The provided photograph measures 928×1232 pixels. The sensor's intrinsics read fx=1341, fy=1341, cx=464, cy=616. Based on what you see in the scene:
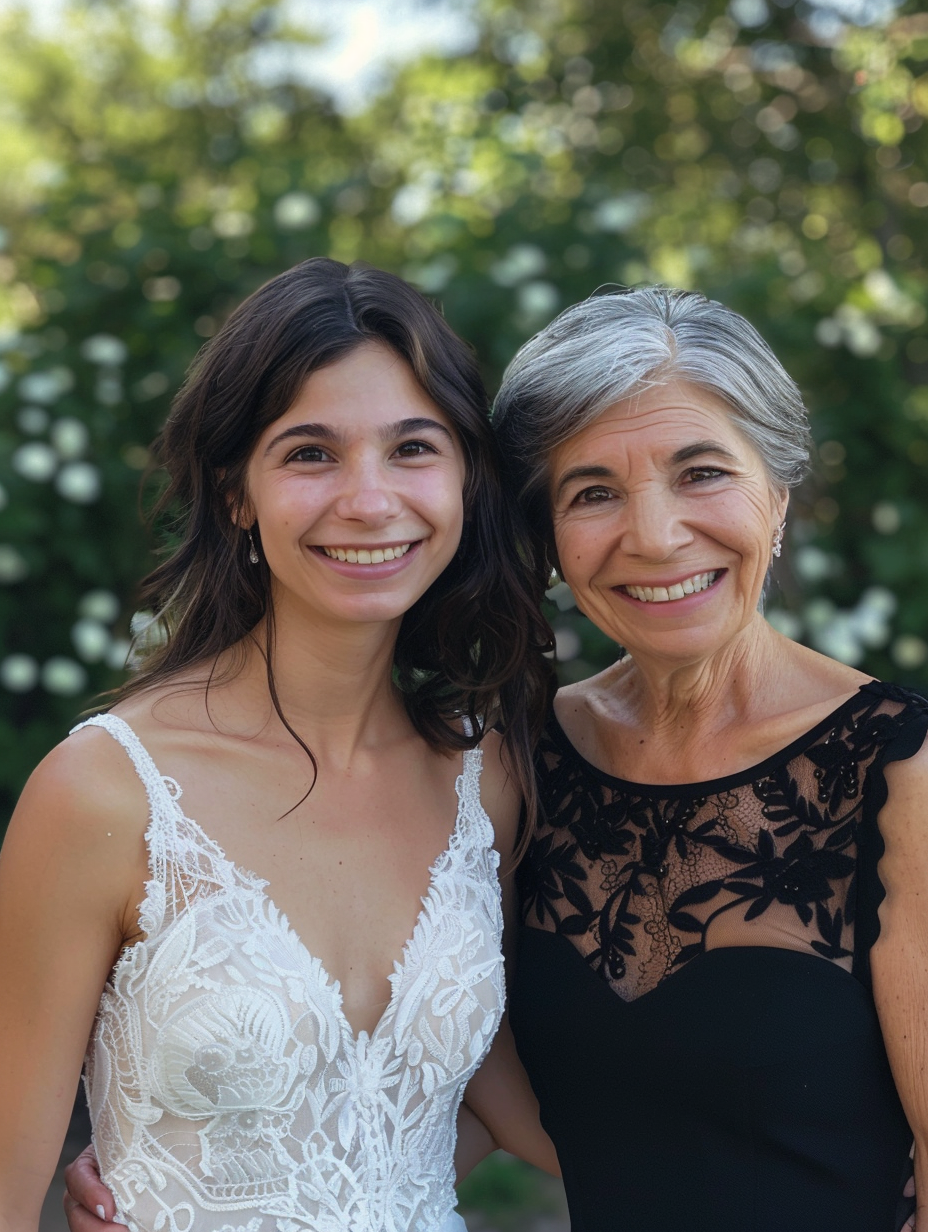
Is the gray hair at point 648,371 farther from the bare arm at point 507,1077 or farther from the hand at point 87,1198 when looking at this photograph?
the hand at point 87,1198

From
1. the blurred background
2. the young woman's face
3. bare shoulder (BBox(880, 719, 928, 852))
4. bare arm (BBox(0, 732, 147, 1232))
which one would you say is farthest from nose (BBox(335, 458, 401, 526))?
the blurred background

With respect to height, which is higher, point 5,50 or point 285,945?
point 5,50

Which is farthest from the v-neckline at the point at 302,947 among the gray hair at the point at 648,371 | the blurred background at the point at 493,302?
the blurred background at the point at 493,302

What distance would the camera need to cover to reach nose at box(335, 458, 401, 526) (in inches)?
93.0

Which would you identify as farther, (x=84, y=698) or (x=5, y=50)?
(x=5, y=50)

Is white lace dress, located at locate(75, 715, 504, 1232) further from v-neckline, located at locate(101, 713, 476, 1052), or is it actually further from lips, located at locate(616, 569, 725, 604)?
lips, located at locate(616, 569, 725, 604)

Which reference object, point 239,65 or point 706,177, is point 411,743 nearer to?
point 706,177

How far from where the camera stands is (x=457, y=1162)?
2836 millimetres

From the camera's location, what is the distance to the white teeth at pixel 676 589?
8.15 feet

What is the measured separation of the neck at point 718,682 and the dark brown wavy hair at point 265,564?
325 mm

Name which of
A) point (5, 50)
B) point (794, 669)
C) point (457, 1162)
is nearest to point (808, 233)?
point (794, 669)

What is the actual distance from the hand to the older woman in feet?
2.69

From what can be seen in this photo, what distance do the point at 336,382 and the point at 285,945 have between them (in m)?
1.01

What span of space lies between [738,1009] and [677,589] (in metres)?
0.75
